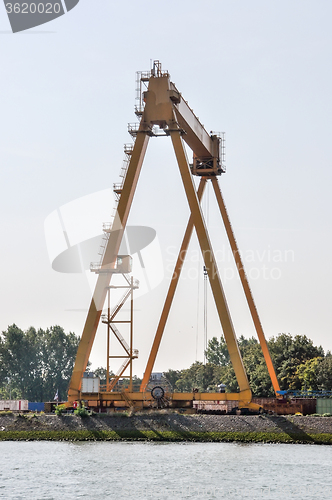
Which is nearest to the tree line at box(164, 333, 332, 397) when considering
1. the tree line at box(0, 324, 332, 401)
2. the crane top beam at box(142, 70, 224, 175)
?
the tree line at box(0, 324, 332, 401)

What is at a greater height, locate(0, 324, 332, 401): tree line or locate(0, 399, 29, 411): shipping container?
locate(0, 324, 332, 401): tree line

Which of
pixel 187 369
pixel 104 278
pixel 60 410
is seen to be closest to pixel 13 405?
pixel 60 410

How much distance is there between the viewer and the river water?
19.3 metres

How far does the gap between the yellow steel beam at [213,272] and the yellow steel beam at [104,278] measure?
8.11ft

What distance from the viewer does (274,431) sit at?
102 ft

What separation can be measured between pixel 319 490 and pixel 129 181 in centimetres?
1960

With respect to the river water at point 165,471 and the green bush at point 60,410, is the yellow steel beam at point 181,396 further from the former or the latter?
the river water at point 165,471

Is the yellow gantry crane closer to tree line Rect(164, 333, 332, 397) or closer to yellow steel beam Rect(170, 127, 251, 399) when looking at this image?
yellow steel beam Rect(170, 127, 251, 399)

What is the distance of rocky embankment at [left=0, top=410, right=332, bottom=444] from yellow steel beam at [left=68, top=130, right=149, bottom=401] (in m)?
2.48

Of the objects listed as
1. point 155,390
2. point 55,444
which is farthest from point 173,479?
point 155,390

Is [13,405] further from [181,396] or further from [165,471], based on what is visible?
[165,471]

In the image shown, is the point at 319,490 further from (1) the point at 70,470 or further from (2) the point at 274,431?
(2) the point at 274,431

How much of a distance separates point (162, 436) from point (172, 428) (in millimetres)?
631

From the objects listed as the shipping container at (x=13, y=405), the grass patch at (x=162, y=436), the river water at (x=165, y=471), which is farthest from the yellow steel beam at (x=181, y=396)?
the shipping container at (x=13, y=405)
